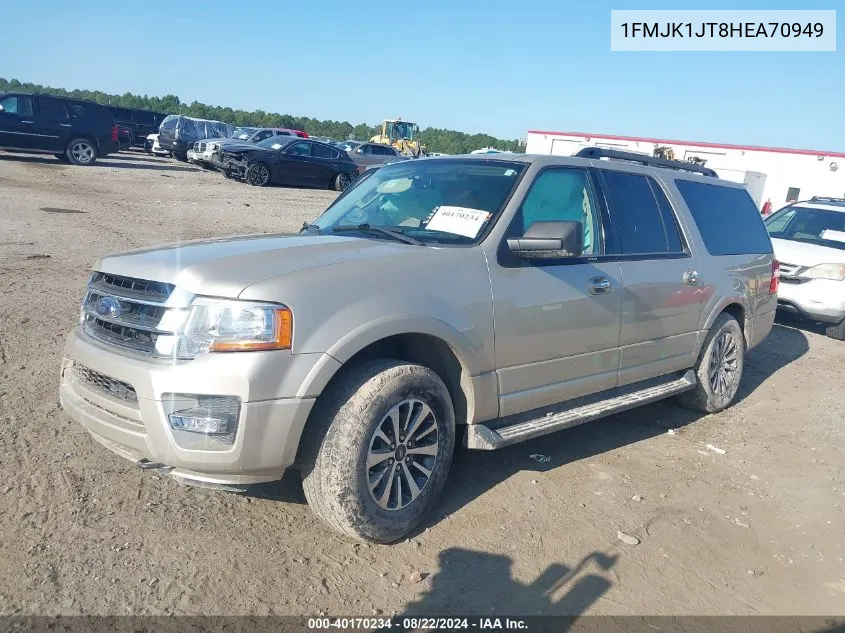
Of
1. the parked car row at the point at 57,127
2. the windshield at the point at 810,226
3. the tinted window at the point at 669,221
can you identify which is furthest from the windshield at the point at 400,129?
the tinted window at the point at 669,221

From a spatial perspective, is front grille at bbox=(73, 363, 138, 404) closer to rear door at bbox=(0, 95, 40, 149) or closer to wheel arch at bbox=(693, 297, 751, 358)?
wheel arch at bbox=(693, 297, 751, 358)

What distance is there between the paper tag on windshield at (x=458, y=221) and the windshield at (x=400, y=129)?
4002 centimetres

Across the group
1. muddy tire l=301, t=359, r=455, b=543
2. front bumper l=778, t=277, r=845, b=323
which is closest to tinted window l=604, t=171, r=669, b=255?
muddy tire l=301, t=359, r=455, b=543

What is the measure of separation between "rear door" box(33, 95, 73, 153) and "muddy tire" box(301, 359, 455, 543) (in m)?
20.9

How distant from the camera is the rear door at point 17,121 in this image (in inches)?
776

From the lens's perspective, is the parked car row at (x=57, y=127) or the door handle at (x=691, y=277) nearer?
the door handle at (x=691, y=277)

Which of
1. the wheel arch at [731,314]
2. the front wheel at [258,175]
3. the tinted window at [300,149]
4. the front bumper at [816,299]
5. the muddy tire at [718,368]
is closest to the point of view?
the wheel arch at [731,314]

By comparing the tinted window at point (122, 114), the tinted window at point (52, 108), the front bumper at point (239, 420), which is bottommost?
the front bumper at point (239, 420)

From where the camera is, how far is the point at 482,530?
361cm

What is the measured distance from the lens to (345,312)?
10.4ft

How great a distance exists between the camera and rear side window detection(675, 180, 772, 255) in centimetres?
554

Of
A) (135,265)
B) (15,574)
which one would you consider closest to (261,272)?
(135,265)

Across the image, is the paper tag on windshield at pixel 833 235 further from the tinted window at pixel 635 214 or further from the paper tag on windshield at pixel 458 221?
the paper tag on windshield at pixel 458 221

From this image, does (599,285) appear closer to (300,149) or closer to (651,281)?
(651,281)
